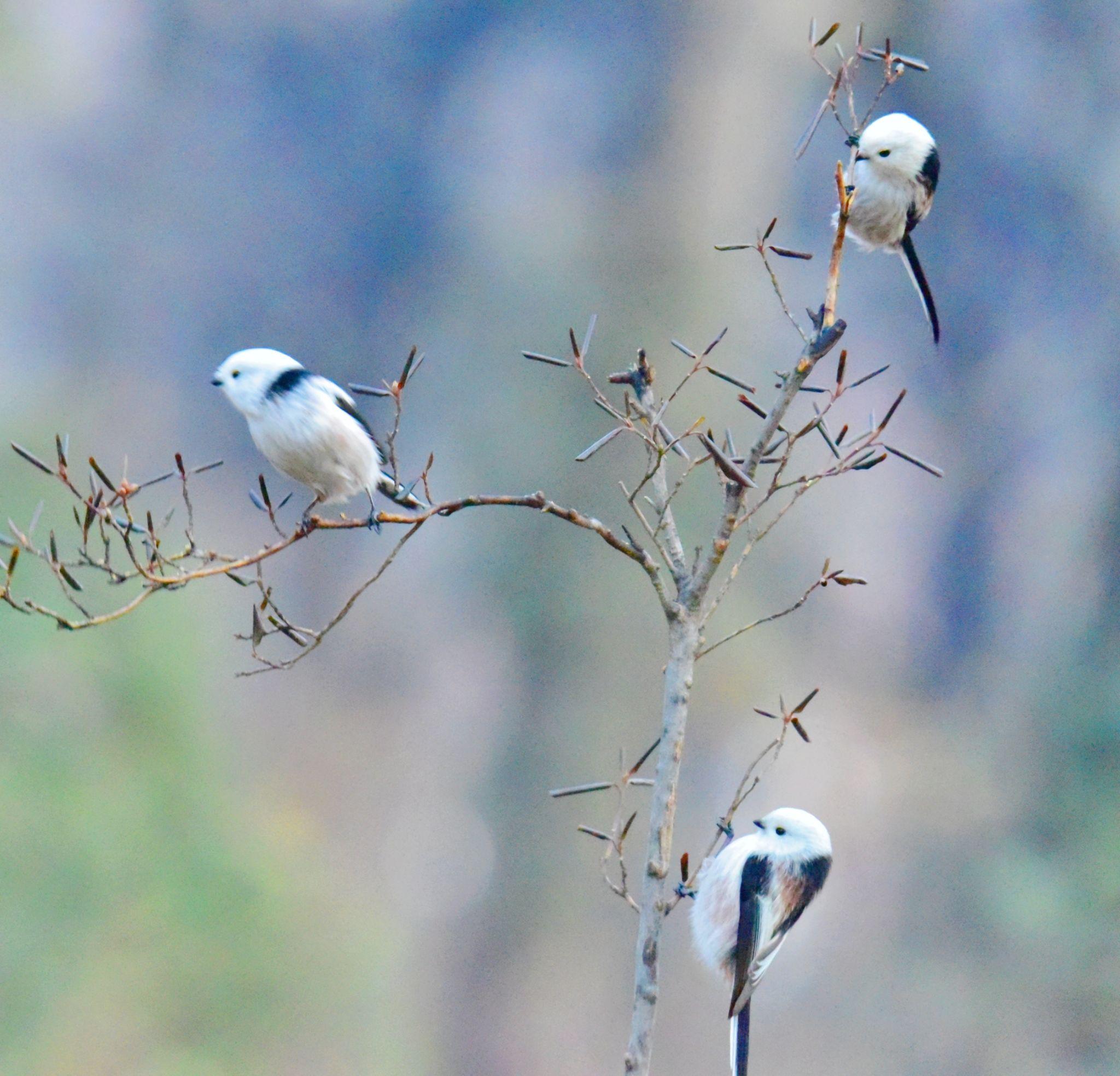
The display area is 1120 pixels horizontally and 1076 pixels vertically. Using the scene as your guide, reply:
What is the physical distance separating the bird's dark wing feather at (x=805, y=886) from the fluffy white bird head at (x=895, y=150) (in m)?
0.76

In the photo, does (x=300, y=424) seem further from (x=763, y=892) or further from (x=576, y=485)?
(x=576, y=485)

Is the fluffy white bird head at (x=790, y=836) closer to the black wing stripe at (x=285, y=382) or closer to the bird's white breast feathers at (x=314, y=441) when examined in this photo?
the bird's white breast feathers at (x=314, y=441)

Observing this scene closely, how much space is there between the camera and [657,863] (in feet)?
3.07

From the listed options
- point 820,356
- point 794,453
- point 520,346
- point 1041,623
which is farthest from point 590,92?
point 820,356

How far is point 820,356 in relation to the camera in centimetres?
98

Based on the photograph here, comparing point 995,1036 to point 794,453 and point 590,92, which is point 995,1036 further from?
point 590,92

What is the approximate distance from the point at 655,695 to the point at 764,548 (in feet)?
2.35

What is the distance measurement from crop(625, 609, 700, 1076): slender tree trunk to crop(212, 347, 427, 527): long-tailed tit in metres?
0.40

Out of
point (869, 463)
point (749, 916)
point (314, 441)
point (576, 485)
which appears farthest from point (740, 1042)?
point (576, 485)

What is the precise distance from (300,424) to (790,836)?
73 centimetres

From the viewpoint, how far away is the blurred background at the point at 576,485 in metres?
4.64

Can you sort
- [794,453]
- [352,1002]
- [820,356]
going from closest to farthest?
[820,356] → [794,453] → [352,1002]

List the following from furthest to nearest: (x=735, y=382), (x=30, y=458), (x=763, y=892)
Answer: (x=763, y=892) < (x=735, y=382) < (x=30, y=458)

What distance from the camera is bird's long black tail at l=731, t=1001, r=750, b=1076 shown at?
118 cm
